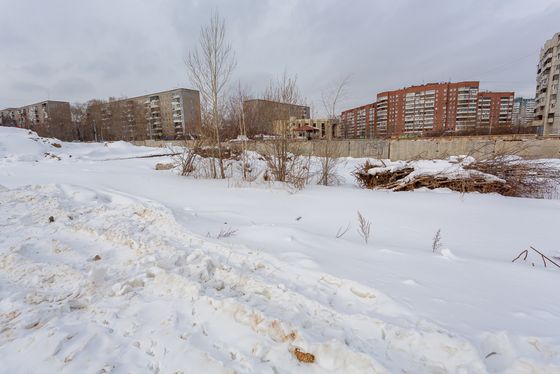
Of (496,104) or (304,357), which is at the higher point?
(496,104)

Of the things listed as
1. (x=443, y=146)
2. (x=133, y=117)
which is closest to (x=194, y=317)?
(x=443, y=146)

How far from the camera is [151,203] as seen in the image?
18.2ft

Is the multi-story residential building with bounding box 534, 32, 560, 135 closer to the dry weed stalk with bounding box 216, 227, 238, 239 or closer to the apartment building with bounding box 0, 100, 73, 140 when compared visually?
the dry weed stalk with bounding box 216, 227, 238, 239

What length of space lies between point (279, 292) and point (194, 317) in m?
0.76

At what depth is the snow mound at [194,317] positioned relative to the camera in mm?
1721

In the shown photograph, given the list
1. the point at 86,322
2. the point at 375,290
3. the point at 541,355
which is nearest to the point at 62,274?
the point at 86,322

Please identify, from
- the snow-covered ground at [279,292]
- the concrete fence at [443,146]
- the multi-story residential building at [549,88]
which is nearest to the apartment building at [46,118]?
the concrete fence at [443,146]

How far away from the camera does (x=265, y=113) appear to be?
25.5 feet

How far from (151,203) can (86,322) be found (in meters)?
3.66

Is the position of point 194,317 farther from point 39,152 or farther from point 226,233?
point 39,152

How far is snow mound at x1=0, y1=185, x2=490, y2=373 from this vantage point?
1.72 meters

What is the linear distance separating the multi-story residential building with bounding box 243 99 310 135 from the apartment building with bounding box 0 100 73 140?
7222cm

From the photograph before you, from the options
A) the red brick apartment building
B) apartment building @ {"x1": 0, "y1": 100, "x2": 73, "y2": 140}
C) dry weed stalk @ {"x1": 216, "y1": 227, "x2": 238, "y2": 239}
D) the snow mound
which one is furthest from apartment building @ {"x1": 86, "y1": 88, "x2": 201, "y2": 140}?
the snow mound

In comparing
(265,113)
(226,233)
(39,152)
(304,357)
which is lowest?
(304,357)
